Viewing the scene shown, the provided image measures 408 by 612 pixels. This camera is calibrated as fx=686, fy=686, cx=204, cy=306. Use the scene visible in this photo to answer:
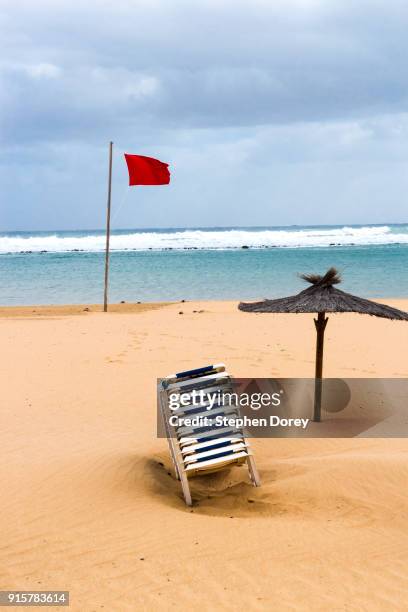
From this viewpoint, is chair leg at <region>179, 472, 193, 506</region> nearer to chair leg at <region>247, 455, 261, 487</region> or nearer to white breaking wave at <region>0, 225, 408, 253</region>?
chair leg at <region>247, 455, 261, 487</region>

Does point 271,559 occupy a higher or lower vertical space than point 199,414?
lower

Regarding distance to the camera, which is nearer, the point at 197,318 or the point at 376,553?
the point at 376,553

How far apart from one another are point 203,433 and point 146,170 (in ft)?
43.9

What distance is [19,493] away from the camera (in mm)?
5824

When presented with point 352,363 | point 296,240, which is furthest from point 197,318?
point 296,240

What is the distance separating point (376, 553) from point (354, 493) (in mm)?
1103

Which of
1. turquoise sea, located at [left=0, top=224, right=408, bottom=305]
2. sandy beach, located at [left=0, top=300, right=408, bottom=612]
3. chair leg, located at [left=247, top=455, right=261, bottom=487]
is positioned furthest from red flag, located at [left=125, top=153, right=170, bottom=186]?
chair leg, located at [left=247, top=455, right=261, bottom=487]

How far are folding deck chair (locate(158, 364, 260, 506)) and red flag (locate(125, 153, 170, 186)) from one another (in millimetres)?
12751

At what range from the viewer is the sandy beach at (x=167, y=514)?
4.26m

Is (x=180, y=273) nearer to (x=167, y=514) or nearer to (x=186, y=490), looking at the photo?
(x=186, y=490)

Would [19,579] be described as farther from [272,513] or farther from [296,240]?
[296,240]

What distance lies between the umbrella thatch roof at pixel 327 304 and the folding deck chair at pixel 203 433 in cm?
178

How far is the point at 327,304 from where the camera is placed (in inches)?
300

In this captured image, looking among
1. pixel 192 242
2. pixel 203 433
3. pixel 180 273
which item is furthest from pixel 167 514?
pixel 192 242
